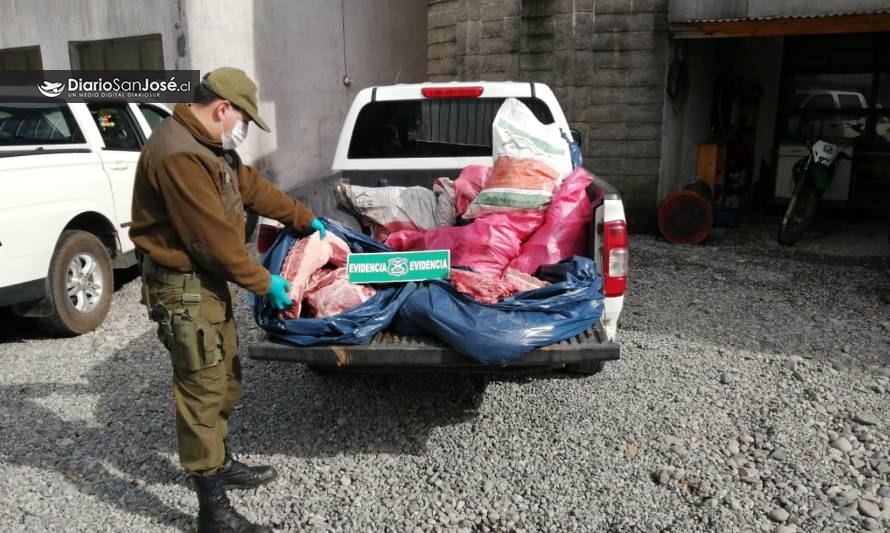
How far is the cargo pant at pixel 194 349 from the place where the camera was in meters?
2.77

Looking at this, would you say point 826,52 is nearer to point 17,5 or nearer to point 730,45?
point 730,45

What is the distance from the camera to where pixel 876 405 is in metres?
3.98

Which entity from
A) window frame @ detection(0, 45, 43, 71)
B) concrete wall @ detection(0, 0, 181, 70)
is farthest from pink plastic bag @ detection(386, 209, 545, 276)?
window frame @ detection(0, 45, 43, 71)

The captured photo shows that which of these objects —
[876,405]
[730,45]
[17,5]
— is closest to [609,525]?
[876,405]

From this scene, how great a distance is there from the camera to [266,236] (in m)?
3.71

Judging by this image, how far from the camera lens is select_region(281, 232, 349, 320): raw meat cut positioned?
315cm

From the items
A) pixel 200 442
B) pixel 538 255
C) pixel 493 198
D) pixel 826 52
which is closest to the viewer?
pixel 200 442

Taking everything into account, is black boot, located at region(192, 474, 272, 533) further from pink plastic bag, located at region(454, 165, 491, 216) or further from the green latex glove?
pink plastic bag, located at region(454, 165, 491, 216)

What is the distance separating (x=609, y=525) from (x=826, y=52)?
8998mm

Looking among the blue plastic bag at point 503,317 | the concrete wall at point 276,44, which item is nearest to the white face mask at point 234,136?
the blue plastic bag at point 503,317

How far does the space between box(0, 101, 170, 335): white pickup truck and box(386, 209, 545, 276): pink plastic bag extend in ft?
8.98

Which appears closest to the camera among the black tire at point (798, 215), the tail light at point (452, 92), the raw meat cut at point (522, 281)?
the raw meat cut at point (522, 281)

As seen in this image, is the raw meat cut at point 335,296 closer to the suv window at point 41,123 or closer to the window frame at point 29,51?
the suv window at point 41,123

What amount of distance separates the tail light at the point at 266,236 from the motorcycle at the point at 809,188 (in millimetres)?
6365
